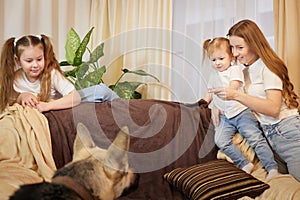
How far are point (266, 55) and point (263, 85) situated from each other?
0.14 meters

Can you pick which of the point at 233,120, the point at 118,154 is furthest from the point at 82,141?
the point at 233,120

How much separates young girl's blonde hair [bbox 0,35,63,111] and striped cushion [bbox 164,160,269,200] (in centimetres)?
87

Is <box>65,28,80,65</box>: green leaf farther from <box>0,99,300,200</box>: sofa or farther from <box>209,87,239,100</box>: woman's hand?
<box>209,87,239,100</box>: woman's hand

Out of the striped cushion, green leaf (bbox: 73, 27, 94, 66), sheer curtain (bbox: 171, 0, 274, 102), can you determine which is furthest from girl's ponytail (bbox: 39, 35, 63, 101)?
sheer curtain (bbox: 171, 0, 274, 102)

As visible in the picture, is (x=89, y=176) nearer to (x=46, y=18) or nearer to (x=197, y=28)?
(x=197, y=28)

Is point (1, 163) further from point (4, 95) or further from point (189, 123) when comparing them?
point (189, 123)

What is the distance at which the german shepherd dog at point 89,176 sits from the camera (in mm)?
1387

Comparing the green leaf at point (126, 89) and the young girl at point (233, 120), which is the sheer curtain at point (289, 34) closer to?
the young girl at point (233, 120)

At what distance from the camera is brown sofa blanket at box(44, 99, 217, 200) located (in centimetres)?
208

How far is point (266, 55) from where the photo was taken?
2102 mm

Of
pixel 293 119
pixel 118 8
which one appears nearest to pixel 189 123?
pixel 293 119

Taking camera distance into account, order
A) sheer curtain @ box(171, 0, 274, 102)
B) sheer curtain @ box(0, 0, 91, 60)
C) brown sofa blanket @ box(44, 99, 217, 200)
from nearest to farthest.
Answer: brown sofa blanket @ box(44, 99, 217, 200) < sheer curtain @ box(171, 0, 274, 102) < sheer curtain @ box(0, 0, 91, 60)

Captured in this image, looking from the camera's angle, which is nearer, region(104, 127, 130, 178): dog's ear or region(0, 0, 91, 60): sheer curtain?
region(104, 127, 130, 178): dog's ear

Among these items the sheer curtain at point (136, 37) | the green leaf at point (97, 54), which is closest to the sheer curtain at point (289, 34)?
the sheer curtain at point (136, 37)
